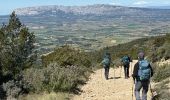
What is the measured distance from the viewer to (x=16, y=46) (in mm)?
22359

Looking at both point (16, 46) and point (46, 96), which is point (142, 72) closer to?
point (46, 96)

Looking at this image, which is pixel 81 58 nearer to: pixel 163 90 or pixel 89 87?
pixel 89 87

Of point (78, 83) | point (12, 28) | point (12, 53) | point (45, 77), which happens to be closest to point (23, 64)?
point (12, 53)

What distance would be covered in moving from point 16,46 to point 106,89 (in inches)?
308

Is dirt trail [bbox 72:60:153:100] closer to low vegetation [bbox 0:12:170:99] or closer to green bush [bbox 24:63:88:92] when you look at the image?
low vegetation [bbox 0:12:170:99]

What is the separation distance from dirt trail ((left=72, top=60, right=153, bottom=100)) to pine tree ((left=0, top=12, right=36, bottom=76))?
3885 mm

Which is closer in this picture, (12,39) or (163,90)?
(163,90)

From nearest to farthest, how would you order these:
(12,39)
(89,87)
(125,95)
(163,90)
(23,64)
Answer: (163,90)
(125,95)
(89,87)
(23,64)
(12,39)

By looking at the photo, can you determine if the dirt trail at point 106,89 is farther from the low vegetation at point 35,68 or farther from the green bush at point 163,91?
the green bush at point 163,91

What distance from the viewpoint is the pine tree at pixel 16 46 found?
20.7 m

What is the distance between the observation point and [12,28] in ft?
76.1

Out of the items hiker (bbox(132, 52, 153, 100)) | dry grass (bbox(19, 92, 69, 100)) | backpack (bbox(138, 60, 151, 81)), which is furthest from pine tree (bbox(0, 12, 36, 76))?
backpack (bbox(138, 60, 151, 81))

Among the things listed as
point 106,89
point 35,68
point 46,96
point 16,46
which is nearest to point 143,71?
point 46,96

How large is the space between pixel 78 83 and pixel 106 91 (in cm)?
204
